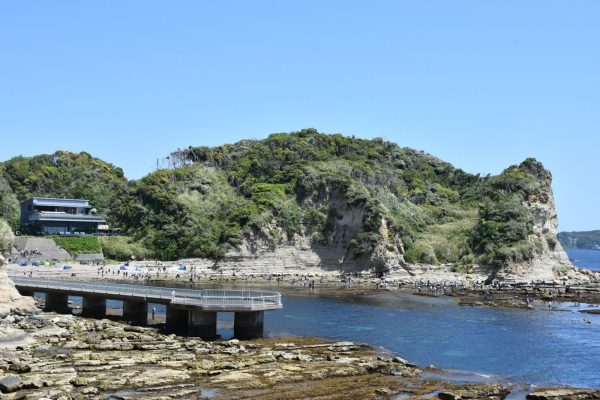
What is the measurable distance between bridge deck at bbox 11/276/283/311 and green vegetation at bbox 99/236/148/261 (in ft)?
160

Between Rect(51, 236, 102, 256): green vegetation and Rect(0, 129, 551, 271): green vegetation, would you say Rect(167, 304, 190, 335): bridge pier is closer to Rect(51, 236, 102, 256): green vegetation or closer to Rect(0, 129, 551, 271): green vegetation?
Rect(0, 129, 551, 271): green vegetation

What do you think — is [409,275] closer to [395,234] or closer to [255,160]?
[395,234]

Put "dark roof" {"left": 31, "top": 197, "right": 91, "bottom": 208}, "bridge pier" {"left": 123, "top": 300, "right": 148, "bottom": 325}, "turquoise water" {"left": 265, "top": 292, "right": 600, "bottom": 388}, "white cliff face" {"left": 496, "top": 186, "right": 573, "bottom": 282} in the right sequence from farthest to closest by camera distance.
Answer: "dark roof" {"left": 31, "top": 197, "right": 91, "bottom": 208}, "white cliff face" {"left": 496, "top": 186, "right": 573, "bottom": 282}, "bridge pier" {"left": 123, "top": 300, "right": 148, "bottom": 325}, "turquoise water" {"left": 265, "top": 292, "right": 600, "bottom": 388}

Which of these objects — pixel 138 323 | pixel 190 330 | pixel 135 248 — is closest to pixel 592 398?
pixel 190 330

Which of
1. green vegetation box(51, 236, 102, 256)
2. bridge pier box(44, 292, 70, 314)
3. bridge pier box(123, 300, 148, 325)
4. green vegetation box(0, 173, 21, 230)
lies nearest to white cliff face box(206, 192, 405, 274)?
green vegetation box(51, 236, 102, 256)

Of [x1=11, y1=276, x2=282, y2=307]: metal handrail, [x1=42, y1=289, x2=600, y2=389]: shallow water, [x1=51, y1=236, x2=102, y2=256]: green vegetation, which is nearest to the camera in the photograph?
[x1=42, y1=289, x2=600, y2=389]: shallow water

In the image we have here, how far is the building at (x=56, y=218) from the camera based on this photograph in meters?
97.6

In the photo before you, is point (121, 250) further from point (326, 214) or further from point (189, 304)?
point (189, 304)

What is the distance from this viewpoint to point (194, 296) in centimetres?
4109

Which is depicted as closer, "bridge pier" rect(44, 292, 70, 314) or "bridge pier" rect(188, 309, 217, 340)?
"bridge pier" rect(188, 309, 217, 340)

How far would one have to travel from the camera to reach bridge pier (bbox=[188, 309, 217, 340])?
131ft

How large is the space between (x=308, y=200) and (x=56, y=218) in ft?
137

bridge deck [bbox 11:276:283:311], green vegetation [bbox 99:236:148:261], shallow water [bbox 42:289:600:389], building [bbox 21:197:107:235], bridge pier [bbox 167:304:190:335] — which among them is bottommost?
shallow water [bbox 42:289:600:389]

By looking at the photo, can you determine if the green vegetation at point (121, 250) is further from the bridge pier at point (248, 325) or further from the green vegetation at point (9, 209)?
the bridge pier at point (248, 325)
